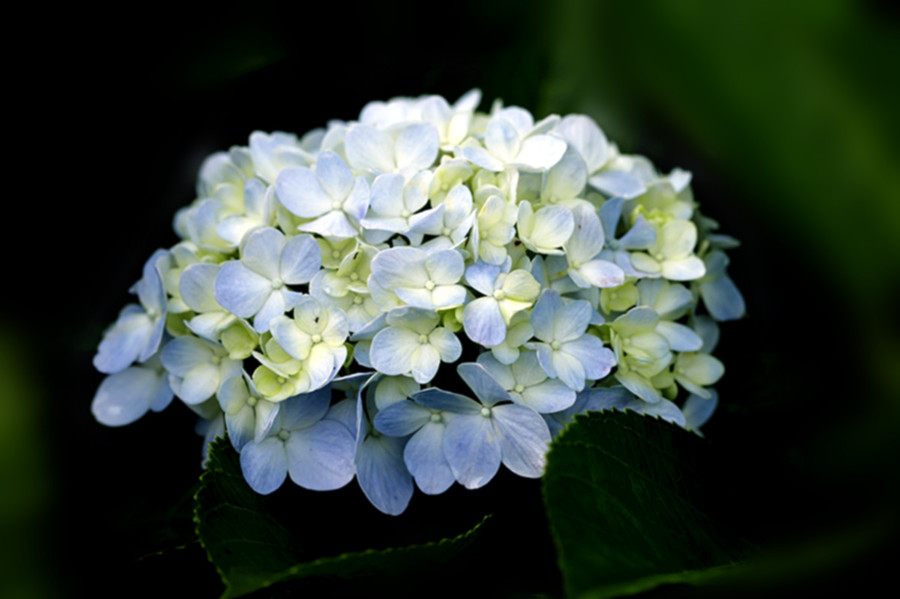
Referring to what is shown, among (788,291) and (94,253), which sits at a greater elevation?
(788,291)

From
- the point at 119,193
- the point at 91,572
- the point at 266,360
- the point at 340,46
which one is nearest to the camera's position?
the point at 266,360

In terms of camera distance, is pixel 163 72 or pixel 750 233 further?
pixel 163 72

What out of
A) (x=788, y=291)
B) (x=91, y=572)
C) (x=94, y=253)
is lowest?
(x=91, y=572)

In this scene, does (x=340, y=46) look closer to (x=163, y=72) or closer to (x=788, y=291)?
(x=163, y=72)

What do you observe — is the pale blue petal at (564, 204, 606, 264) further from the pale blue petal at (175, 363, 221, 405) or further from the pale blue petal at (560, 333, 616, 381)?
the pale blue petal at (175, 363, 221, 405)

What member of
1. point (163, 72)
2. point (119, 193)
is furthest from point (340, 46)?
point (119, 193)

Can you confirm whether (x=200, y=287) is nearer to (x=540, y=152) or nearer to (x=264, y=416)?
(x=264, y=416)

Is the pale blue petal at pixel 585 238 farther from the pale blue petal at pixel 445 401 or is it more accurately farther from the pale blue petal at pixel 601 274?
the pale blue petal at pixel 445 401

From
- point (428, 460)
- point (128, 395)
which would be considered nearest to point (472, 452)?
point (428, 460)
